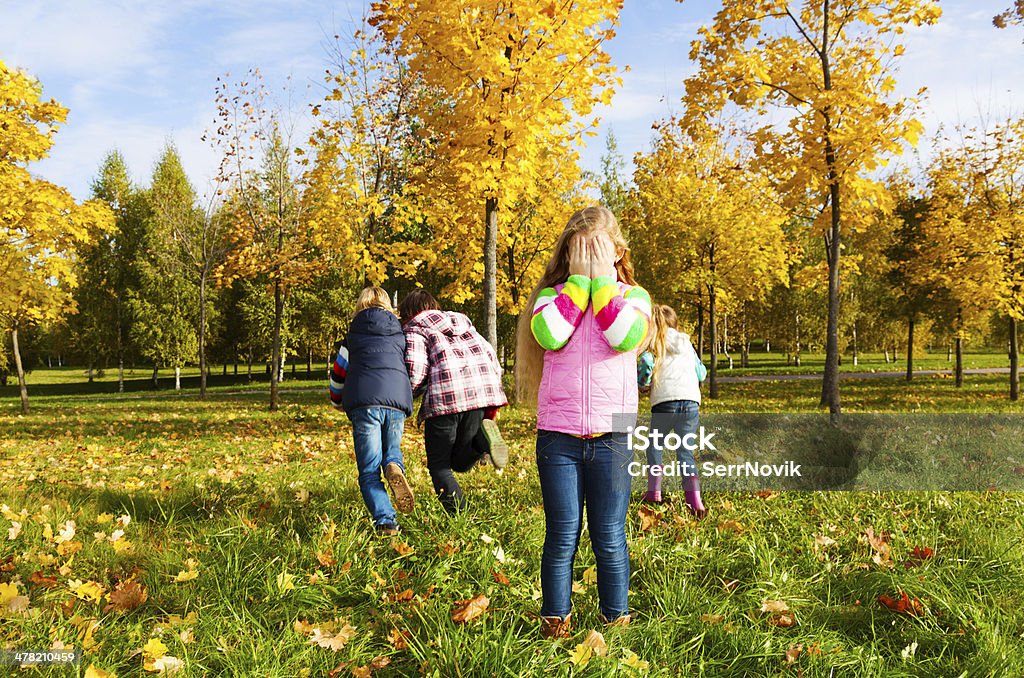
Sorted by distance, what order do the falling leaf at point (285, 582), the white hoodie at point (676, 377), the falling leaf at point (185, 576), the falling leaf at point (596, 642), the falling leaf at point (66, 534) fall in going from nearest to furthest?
the falling leaf at point (596, 642) < the falling leaf at point (285, 582) < the falling leaf at point (185, 576) < the falling leaf at point (66, 534) < the white hoodie at point (676, 377)

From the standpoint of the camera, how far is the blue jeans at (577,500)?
2.83 meters

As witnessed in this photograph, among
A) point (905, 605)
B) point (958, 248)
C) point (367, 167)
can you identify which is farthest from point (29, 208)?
point (958, 248)

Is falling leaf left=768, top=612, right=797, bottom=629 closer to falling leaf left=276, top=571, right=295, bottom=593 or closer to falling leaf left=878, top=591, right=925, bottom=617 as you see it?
falling leaf left=878, top=591, right=925, bottom=617

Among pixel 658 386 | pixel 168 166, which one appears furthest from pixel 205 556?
pixel 168 166

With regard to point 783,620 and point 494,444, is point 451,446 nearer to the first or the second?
point 494,444

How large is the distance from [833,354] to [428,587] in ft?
33.3

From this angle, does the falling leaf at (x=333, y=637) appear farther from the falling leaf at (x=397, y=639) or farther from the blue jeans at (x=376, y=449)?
the blue jeans at (x=376, y=449)

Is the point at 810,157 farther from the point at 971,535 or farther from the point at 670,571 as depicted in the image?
the point at 670,571

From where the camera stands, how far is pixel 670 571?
12.0 ft

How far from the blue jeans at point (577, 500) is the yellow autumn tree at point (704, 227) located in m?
16.5

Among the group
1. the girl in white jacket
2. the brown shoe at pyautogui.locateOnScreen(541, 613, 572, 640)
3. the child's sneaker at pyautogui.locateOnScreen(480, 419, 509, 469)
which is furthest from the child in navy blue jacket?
the girl in white jacket

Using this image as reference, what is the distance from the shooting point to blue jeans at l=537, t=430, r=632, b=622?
111 inches

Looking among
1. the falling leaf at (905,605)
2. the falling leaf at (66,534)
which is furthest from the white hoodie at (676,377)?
the falling leaf at (66,534)

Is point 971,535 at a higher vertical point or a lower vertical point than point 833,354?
lower
